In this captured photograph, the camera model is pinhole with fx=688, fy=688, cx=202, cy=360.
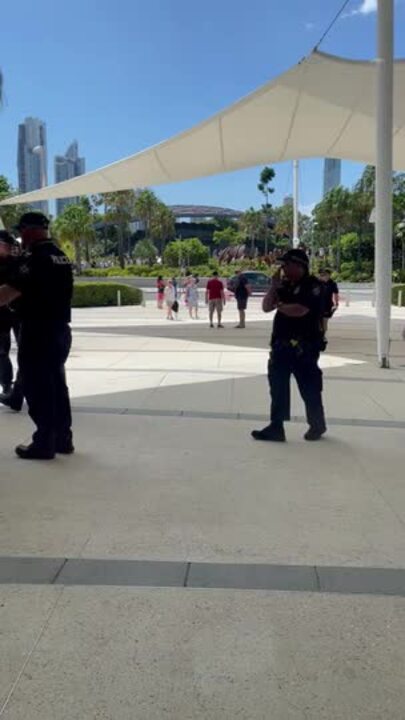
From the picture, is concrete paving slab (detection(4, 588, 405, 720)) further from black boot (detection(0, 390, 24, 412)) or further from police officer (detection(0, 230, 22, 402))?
black boot (detection(0, 390, 24, 412))

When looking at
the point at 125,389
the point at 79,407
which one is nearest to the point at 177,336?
the point at 125,389

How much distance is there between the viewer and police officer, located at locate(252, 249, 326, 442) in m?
5.56

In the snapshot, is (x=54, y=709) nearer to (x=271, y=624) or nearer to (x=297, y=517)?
(x=271, y=624)

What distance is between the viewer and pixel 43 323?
4871mm

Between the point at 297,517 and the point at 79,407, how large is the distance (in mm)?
3648

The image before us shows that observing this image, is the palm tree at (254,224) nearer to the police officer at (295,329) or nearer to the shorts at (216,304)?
the shorts at (216,304)

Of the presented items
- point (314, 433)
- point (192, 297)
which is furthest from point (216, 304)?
point (314, 433)

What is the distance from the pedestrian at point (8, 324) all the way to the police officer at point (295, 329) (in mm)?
2054

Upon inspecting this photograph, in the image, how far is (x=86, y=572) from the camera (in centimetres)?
326

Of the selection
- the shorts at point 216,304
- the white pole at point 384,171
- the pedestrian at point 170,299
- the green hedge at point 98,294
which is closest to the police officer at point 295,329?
the white pole at point 384,171

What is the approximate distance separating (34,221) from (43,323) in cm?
73

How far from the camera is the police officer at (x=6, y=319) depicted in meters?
4.81

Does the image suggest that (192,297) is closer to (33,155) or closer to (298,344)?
(33,155)

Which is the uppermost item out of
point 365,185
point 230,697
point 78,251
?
point 365,185
